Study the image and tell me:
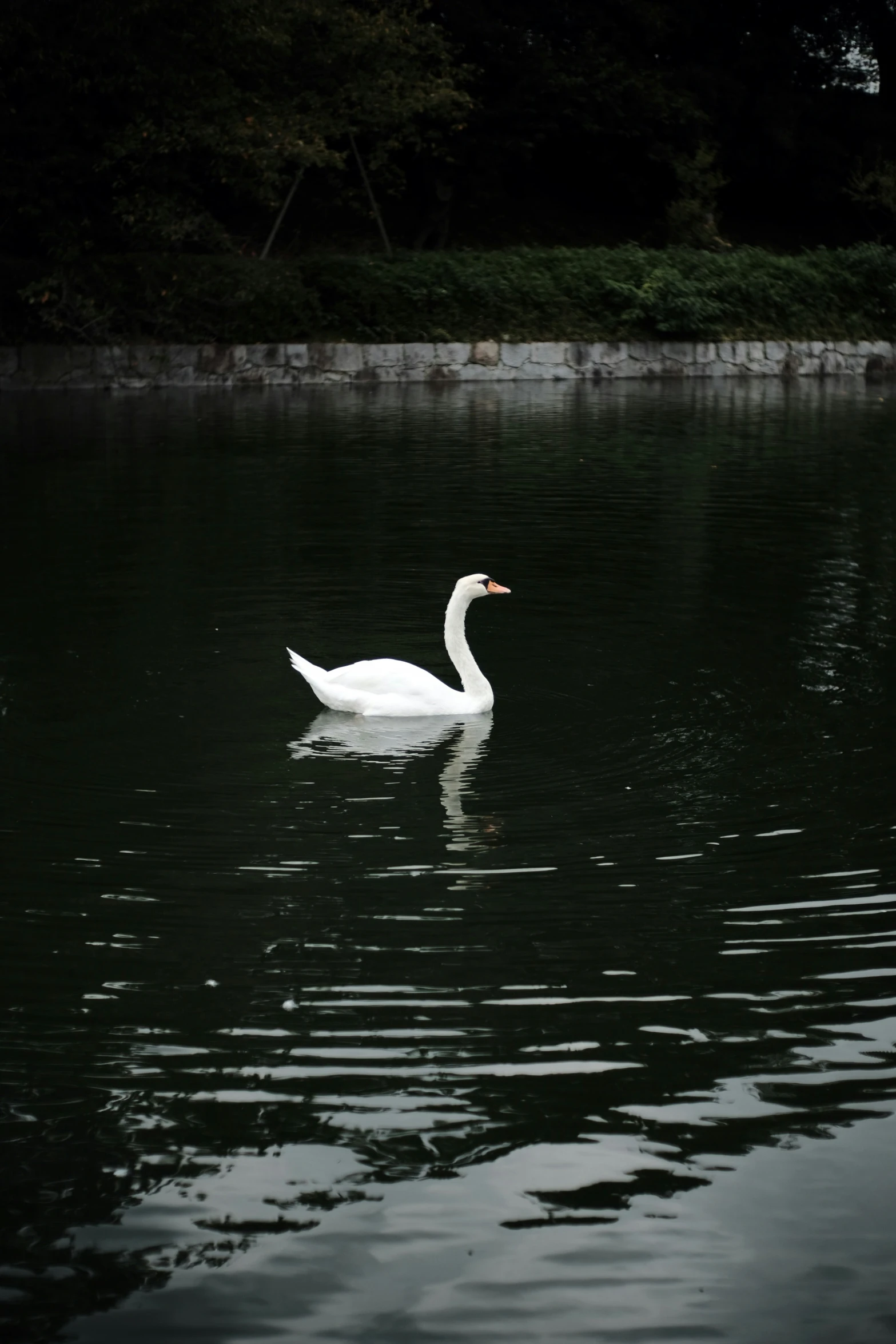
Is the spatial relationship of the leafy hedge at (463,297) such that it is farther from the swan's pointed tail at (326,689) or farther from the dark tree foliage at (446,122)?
the swan's pointed tail at (326,689)

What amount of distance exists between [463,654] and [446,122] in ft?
97.7

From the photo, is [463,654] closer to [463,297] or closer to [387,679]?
[387,679]

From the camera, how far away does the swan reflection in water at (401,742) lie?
6848 mm

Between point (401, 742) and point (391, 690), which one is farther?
point (391, 690)

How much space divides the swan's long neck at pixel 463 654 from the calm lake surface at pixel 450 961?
0.48 feet

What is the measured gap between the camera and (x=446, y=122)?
35000mm

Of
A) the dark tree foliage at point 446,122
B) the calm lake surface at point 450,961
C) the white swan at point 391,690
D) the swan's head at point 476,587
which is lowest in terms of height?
the calm lake surface at point 450,961

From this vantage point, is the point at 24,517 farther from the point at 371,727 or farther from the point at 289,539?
the point at 371,727

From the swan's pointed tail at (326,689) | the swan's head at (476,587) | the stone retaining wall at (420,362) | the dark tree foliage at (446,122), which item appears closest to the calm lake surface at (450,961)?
the swan's pointed tail at (326,689)

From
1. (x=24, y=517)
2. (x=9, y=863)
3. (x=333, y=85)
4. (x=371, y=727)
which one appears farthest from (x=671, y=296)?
(x=9, y=863)

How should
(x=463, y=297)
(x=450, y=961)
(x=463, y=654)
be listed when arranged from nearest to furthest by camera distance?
(x=450, y=961)
(x=463, y=654)
(x=463, y=297)

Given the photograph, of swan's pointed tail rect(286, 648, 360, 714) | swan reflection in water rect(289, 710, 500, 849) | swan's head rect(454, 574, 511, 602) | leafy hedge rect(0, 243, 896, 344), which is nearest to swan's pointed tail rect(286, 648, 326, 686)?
swan's pointed tail rect(286, 648, 360, 714)

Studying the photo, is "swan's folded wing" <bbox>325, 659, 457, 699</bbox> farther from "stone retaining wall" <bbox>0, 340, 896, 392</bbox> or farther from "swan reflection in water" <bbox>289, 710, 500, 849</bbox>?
"stone retaining wall" <bbox>0, 340, 896, 392</bbox>

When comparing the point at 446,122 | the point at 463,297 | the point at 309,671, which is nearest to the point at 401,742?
the point at 309,671
